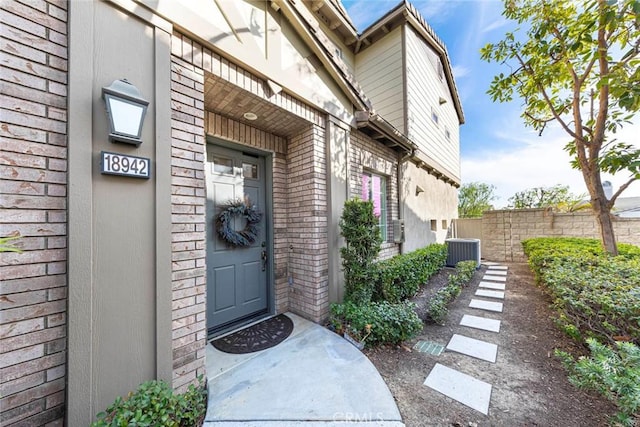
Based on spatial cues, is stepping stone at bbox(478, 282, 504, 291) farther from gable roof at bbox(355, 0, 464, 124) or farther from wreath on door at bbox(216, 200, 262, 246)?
gable roof at bbox(355, 0, 464, 124)

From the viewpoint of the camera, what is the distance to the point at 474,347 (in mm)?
2873

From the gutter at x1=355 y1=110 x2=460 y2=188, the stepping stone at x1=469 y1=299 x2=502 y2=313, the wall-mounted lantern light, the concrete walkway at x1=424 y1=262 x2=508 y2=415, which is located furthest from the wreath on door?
the stepping stone at x1=469 y1=299 x2=502 y2=313

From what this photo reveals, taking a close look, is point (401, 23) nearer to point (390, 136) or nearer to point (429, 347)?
point (390, 136)

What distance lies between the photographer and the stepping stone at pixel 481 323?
3393 millimetres

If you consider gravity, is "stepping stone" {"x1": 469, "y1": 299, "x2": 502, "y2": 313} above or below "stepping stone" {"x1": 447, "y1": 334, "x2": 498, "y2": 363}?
below

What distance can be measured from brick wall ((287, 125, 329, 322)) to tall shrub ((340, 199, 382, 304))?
1.07 ft

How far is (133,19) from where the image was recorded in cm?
168

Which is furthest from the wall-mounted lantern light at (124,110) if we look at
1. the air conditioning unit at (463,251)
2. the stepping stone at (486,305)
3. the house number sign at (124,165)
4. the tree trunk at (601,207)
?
the air conditioning unit at (463,251)

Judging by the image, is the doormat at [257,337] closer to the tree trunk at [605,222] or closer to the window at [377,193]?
the window at [377,193]

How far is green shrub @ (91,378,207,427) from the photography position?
1350mm

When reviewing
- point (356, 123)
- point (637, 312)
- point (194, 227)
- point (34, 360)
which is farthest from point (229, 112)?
point (637, 312)

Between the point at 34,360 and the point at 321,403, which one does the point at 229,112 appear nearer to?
the point at 34,360

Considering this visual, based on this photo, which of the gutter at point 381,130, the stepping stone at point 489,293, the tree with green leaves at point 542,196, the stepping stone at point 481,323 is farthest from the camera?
the tree with green leaves at point 542,196

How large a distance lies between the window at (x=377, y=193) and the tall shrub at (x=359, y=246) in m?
1.15
